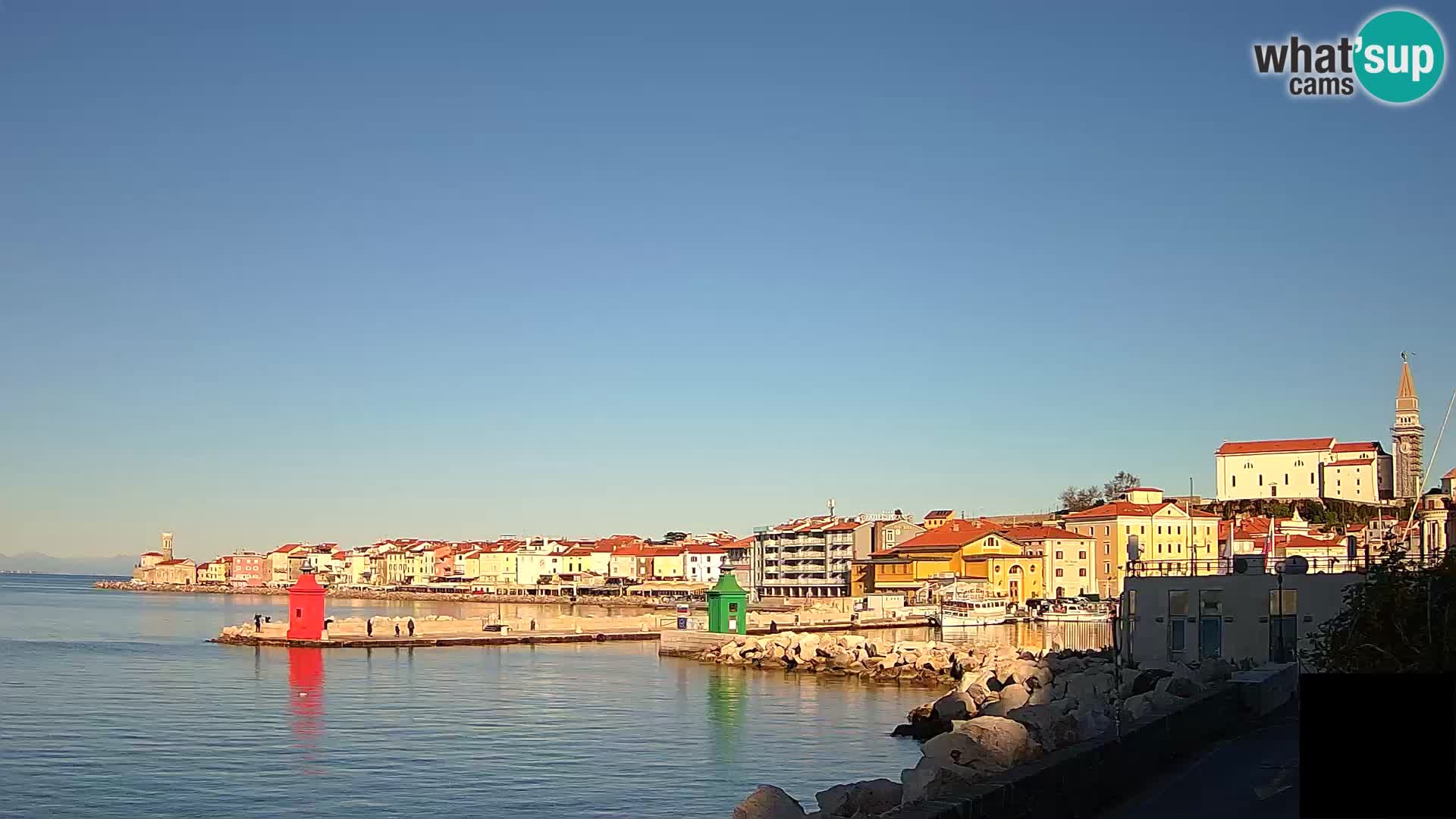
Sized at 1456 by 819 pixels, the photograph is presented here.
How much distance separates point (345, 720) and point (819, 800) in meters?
18.3

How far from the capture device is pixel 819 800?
45.7 feet

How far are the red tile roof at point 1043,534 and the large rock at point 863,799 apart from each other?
74116 millimetres

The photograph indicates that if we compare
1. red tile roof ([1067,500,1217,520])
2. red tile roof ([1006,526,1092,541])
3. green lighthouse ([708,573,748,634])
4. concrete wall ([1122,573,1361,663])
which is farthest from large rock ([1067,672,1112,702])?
red tile roof ([1006,526,1092,541])

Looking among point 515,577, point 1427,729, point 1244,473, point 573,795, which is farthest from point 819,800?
Answer: point 515,577

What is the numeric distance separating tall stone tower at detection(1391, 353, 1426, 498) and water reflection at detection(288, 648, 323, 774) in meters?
85.7

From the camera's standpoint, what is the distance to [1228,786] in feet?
35.6

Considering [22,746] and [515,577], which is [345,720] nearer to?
[22,746]

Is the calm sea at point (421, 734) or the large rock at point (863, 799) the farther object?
the calm sea at point (421, 734)

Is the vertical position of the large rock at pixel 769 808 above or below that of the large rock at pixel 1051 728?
below

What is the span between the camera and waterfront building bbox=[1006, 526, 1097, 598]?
85.6 metres

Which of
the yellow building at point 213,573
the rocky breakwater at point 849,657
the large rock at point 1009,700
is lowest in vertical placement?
the yellow building at point 213,573

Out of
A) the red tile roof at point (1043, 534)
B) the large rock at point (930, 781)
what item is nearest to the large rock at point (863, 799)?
the large rock at point (930, 781)

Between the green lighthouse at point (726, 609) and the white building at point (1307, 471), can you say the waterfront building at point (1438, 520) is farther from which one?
the green lighthouse at point (726, 609)

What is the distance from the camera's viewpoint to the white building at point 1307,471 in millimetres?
107562
